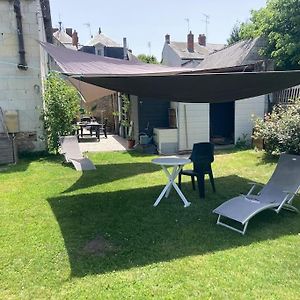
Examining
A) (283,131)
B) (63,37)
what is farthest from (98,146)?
(63,37)

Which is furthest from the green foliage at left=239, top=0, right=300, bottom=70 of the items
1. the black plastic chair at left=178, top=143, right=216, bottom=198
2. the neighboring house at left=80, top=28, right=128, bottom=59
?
the neighboring house at left=80, top=28, right=128, bottom=59

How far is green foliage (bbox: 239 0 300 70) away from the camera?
19.3 metres

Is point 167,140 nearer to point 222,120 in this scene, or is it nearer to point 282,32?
point 222,120

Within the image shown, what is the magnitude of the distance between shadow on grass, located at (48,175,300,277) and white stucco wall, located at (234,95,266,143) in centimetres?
787

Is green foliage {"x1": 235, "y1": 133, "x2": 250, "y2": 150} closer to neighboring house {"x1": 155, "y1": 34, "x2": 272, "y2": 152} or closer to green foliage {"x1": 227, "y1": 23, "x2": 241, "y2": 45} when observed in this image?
neighboring house {"x1": 155, "y1": 34, "x2": 272, "y2": 152}

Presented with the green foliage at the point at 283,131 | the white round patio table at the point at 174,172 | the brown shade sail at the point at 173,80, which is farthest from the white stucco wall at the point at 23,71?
the green foliage at the point at 283,131

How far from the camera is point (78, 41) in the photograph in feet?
126

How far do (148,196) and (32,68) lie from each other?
785 centimetres

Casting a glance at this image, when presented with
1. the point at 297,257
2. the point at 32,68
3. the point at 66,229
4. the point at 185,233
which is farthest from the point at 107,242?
the point at 32,68

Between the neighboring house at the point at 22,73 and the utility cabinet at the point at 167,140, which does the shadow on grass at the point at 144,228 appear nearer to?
the neighboring house at the point at 22,73


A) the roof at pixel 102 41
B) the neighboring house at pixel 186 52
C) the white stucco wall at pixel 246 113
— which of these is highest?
the roof at pixel 102 41

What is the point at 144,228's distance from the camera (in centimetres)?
558

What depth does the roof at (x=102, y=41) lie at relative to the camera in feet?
121

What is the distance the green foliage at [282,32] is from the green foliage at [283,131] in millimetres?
9466
